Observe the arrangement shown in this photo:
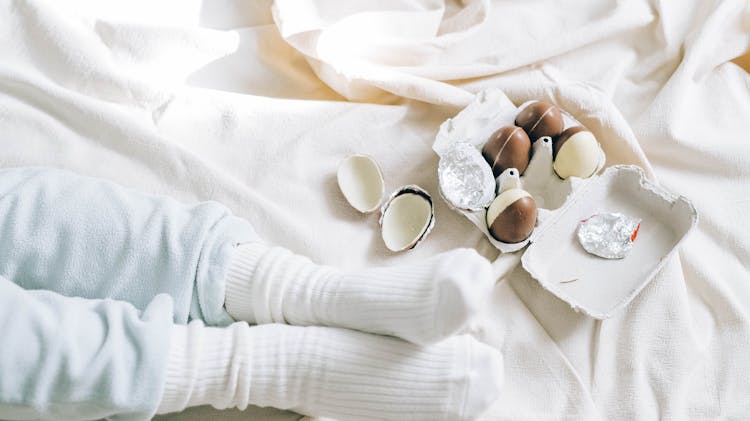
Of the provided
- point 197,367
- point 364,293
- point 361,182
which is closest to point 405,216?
point 361,182

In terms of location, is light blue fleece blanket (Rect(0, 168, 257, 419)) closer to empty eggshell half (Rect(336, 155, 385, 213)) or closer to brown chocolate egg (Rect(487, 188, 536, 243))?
empty eggshell half (Rect(336, 155, 385, 213))

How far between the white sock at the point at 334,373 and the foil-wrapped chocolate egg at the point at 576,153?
0.26 meters

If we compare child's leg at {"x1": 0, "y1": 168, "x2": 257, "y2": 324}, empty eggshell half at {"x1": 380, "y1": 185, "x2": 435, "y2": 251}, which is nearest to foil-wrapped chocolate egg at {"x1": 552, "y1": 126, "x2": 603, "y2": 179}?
empty eggshell half at {"x1": 380, "y1": 185, "x2": 435, "y2": 251}

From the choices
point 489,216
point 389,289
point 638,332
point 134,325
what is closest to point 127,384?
point 134,325

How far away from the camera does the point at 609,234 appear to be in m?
0.74

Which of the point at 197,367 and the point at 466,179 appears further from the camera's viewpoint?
the point at 466,179

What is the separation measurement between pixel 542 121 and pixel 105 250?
48 centimetres

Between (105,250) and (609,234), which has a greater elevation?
(105,250)

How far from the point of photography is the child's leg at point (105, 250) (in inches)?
23.6

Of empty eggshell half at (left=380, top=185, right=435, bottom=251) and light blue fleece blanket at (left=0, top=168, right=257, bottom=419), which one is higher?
light blue fleece blanket at (left=0, top=168, right=257, bottom=419)

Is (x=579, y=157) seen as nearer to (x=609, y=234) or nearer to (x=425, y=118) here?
(x=609, y=234)

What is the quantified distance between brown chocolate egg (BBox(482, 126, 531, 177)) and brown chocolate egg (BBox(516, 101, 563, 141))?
1 centimetres

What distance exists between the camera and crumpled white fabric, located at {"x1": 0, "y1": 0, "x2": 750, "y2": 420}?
708 mm

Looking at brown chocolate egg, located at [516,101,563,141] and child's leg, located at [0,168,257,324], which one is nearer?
child's leg, located at [0,168,257,324]
